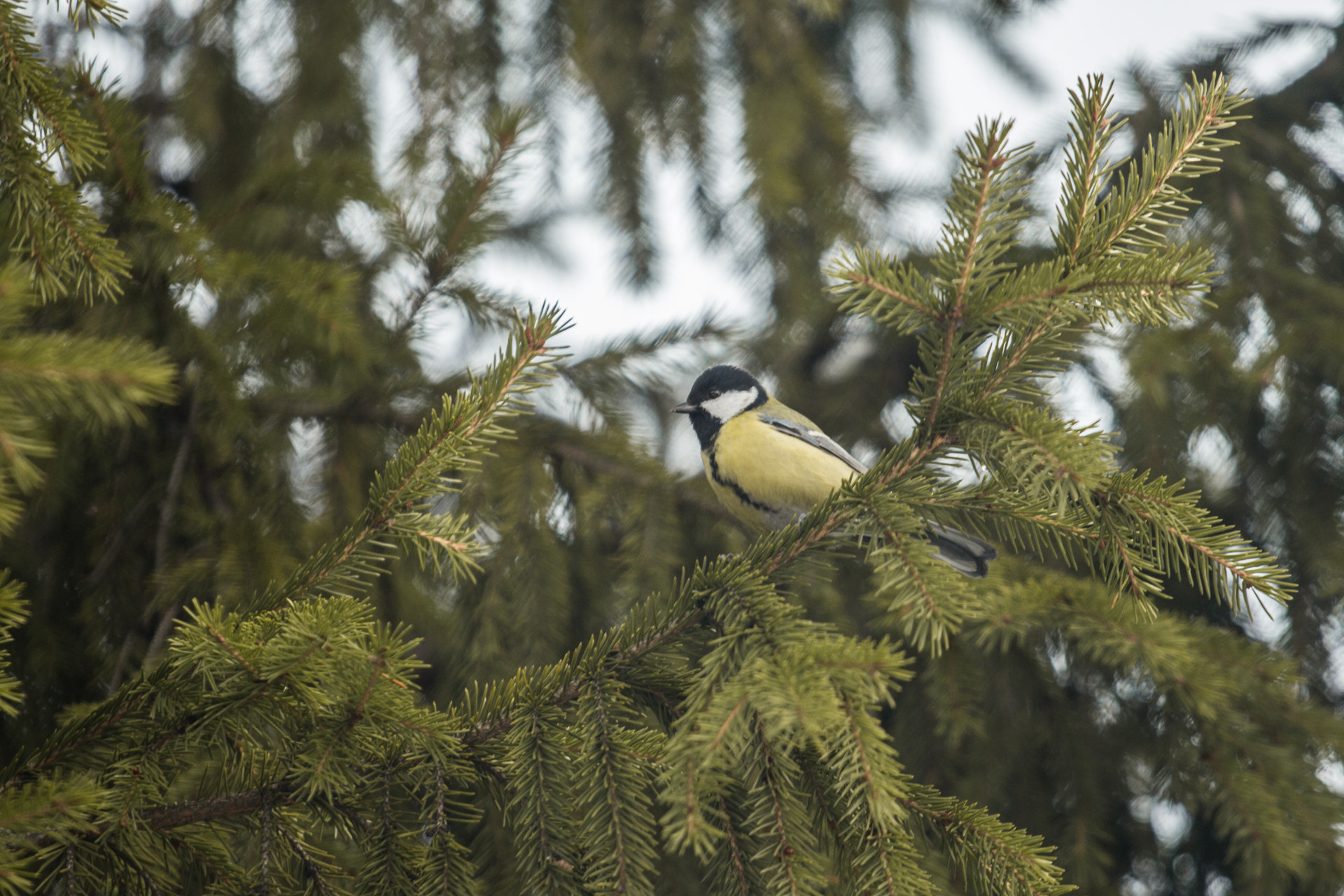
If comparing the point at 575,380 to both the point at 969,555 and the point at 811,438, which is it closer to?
the point at 811,438

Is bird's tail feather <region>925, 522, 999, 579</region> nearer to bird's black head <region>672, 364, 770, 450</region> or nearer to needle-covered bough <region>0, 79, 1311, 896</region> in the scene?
needle-covered bough <region>0, 79, 1311, 896</region>

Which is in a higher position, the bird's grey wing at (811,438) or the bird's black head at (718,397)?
the bird's black head at (718,397)

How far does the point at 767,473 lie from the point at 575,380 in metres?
0.70

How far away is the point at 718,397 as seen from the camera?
10.4 ft

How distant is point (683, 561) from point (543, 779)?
1.51 m

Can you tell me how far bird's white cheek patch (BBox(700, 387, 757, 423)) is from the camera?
10.2 ft

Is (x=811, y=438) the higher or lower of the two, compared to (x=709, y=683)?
higher

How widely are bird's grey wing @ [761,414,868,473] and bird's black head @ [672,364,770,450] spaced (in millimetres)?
314

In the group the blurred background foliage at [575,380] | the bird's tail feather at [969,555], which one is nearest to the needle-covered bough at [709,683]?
the blurred background foliage at [575,380]

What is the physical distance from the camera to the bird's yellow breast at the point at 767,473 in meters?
2.56

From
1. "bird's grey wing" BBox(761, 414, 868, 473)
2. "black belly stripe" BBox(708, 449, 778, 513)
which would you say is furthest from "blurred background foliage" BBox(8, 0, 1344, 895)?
"bird's grey wing" BBox(761, 414, 868, 473)

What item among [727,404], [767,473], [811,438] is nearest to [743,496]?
[767,473]

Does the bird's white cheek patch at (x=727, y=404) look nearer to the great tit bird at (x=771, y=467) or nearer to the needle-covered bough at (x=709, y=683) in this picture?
the great tit bird at (x=771, y=467)

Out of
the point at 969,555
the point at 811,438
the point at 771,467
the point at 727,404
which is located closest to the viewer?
the point at 969,555
